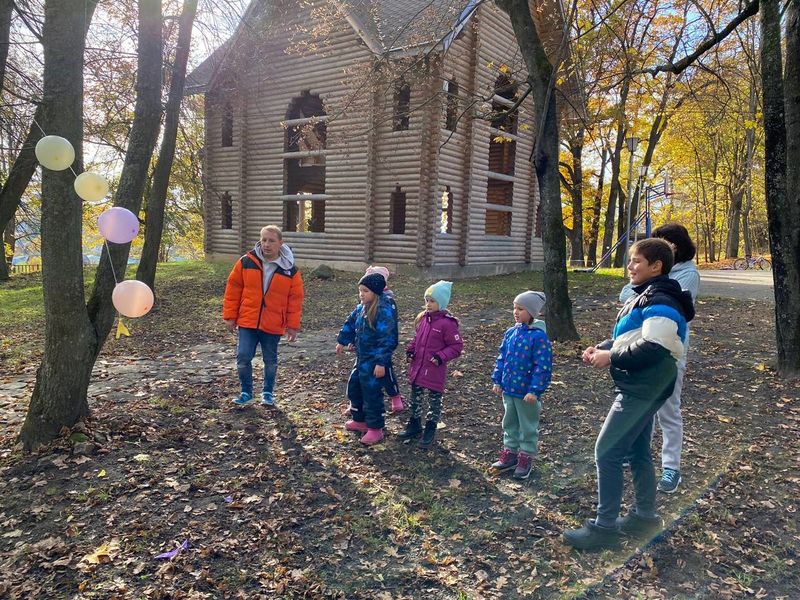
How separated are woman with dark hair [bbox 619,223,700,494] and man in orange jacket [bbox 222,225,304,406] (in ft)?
11.7

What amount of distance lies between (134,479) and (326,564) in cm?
200

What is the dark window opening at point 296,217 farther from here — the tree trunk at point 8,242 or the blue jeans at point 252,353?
the blue jeans at point 252,353

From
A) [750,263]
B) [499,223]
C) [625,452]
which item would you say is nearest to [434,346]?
[625,452]

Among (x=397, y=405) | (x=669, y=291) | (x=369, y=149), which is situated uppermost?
(x=369, y=149)

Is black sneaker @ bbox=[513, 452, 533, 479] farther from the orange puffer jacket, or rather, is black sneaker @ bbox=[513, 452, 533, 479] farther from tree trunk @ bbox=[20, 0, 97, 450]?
tree trunk @ bbox=[20, 0, 97, 450]

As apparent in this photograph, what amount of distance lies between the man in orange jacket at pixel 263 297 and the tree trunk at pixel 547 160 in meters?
4.70

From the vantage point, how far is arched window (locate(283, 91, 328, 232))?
1830 centimetres

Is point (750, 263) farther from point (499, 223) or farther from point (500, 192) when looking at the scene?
point (500, 192)

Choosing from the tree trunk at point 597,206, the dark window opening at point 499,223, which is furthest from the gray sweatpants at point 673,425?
the tree trunk at point 597,206

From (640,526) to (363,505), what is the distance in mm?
1996

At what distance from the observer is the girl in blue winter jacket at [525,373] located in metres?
4.29

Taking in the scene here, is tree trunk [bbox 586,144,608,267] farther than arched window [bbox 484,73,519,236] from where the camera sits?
Yes

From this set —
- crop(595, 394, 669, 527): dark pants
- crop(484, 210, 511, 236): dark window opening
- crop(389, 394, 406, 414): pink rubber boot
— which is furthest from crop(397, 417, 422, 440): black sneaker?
crop(484, 210, 511, 236): dark window opening

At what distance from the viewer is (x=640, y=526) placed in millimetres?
3621
